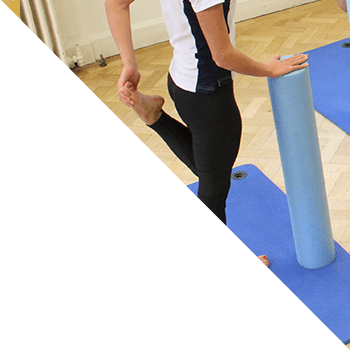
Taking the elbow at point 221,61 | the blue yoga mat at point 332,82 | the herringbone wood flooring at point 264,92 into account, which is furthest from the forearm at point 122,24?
the blue yoga mat at point 332,82

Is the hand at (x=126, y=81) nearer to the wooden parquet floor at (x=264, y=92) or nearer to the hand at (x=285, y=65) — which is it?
the hand at (x=285, y=65)

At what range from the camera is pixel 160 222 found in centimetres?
Result: 25

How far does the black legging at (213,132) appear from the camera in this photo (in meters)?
1.54

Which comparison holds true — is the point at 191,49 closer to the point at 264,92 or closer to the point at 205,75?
the point at 205,75

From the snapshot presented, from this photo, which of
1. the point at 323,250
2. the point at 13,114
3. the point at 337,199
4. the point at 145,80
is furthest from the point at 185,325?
the point at 145,80

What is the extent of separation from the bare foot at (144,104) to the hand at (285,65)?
397 mm

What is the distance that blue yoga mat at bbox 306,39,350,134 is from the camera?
316 cm

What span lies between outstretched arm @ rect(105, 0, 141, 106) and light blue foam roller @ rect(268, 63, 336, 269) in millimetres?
427

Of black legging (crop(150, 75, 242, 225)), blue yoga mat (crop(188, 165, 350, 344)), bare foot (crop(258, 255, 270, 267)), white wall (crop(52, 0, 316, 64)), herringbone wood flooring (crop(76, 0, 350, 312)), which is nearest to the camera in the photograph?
black legging (crop(150, 75, 242, 225))

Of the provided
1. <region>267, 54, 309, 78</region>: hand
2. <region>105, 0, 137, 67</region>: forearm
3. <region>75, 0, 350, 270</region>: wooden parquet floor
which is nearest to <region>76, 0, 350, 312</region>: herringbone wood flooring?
<region>75, 0, 350, 270</region>: wooden parquet floor

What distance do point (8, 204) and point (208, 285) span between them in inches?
3.8

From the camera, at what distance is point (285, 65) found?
1607mm

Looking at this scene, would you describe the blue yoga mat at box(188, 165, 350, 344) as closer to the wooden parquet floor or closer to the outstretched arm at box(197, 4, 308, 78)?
the wooden parquet floor

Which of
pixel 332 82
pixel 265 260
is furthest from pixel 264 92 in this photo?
pixel 265 260
